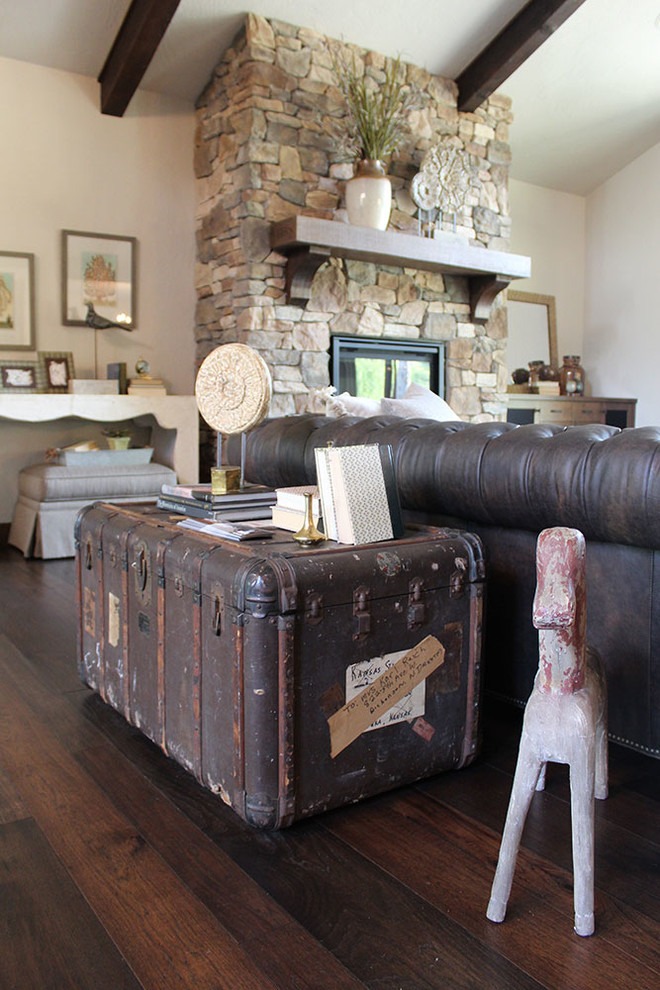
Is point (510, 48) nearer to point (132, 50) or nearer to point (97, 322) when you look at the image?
point (132, 50)

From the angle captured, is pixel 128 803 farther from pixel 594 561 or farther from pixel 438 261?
pixel 438 261

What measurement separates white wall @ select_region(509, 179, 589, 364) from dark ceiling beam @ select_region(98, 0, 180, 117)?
368 centimetres

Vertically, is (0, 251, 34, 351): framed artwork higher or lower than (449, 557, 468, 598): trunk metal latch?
higher

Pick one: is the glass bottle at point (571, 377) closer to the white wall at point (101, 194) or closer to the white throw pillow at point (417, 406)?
the white wall at point (101, 194)

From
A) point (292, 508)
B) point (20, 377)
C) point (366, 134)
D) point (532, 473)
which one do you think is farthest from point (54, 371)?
point (532, 473)

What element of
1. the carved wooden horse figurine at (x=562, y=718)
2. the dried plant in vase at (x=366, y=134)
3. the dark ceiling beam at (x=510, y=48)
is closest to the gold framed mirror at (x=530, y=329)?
the dark ceiling beam at (x=510, y=48)

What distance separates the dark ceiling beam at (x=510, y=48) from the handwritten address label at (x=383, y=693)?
472cm

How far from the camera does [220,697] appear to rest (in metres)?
1.53

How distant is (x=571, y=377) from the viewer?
7117 mm

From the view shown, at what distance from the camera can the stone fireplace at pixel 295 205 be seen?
4801 millimetres

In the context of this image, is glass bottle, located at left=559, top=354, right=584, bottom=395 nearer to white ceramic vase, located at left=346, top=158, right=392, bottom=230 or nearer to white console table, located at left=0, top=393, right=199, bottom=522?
white ceramic vase, located at left=346, top=158, right=392, bottom=230

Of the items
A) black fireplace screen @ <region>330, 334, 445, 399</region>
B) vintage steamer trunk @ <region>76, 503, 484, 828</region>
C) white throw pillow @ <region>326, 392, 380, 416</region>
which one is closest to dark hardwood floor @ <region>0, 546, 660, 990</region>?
vintage steamer trunk @ <region>76, 503, 484, 828</region>

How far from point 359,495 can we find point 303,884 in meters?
0.75

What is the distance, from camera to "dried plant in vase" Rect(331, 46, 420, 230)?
5000mm
